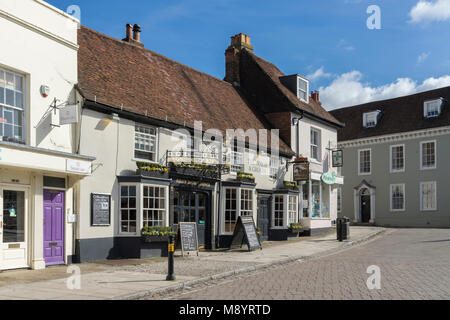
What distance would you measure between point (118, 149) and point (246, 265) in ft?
18.7

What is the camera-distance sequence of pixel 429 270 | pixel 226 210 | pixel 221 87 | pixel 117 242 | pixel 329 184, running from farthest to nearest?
1. pixel 329 184
2. pixel 221 87
3. pixel 226 210
4. pixel 117 242
5. pixel 429 270

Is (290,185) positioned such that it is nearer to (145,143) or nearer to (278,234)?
(278,234)

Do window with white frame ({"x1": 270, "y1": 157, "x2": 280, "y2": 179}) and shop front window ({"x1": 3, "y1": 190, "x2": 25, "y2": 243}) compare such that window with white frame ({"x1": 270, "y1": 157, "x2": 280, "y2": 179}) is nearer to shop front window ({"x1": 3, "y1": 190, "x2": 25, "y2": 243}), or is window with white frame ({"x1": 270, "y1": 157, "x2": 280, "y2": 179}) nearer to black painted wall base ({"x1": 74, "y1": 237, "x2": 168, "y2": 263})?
black painted wall base ({"x1": 74, "y1": 237, "x2": 168, "y2": 263})

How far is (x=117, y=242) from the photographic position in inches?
618

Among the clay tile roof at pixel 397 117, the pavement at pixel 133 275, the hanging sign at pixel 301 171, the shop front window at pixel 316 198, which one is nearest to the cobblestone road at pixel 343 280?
the pavement at pixel 133 275

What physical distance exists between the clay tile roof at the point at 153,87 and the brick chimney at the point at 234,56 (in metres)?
2.79

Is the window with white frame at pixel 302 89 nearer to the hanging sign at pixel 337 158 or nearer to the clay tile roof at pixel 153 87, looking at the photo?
the hanging sign at pixel 337 158

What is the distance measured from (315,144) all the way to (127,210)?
15.1 meters

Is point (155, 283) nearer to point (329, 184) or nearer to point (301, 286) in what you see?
point (301, 286)

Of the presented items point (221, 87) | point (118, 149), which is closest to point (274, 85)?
point (221, 87)

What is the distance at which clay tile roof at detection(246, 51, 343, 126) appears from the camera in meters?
26.0

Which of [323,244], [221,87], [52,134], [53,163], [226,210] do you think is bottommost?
[323,244]

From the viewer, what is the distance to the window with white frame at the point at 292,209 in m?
24.2

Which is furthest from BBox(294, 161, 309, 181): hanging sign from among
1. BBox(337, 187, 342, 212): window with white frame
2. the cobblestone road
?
BBox(337, 187, 342, 212): window with white frame
